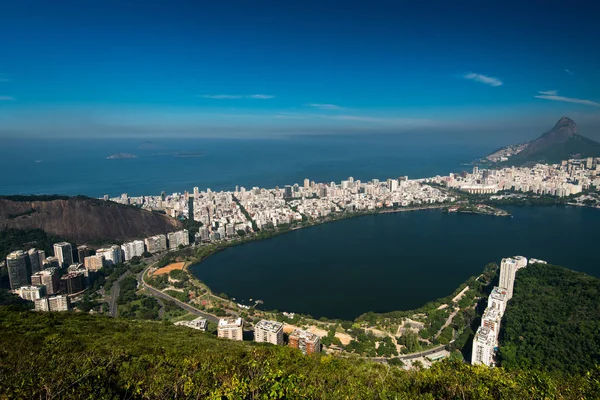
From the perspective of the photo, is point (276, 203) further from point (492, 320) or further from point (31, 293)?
point (492, 320)

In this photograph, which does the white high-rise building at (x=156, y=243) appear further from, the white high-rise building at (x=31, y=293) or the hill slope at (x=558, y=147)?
the hill slope at (x=558, y=147)

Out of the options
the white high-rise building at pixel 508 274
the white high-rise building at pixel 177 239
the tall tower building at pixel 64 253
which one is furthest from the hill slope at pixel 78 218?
the white high-rise building at pixel 508 274

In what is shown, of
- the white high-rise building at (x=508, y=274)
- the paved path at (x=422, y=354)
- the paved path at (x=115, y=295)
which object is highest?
the white high-rise building at (x=508, y=274)

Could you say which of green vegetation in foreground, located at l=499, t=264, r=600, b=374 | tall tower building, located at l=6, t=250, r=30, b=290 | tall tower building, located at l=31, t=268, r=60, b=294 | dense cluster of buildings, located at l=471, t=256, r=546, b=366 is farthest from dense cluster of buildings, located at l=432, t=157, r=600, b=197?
tall tower building, located at l=6, t=250, r=30, b=290

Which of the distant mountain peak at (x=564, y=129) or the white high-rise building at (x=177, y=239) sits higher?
the distant mountain peak at (x=564, y=129)

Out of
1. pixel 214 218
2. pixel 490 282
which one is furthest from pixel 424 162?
pixel 490 282

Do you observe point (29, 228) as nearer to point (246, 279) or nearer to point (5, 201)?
point (5, 201)
